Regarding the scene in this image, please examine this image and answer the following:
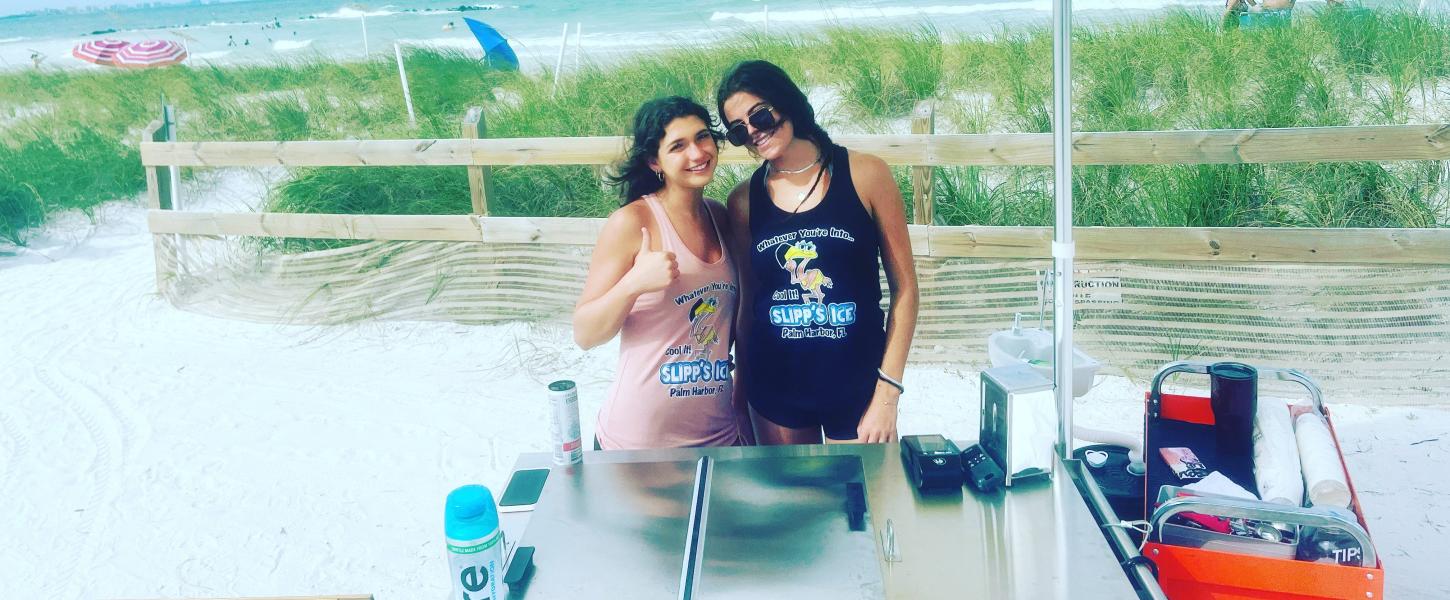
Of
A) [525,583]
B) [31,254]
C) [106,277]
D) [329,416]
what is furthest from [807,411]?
[31,254]

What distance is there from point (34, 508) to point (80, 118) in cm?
970

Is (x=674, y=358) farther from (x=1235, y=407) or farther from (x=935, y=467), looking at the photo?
(x=1235, y=407)

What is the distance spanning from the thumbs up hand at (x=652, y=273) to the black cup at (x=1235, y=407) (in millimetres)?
1240

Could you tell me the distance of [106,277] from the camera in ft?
25.1

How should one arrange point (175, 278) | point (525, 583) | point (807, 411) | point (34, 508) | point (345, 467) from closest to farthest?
point (525, 583)
point (807, 411)
point (34, 508)
point (345, 467)
point (175, 278)

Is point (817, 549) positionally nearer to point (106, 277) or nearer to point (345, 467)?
point (345, 467)

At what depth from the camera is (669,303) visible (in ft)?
7.82

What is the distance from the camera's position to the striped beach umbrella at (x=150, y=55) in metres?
13.3

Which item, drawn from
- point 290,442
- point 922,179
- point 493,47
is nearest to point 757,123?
point 922,179

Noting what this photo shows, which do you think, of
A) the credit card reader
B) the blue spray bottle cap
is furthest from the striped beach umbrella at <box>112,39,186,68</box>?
the credit card reader

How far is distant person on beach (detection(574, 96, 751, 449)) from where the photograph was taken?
2383 mm

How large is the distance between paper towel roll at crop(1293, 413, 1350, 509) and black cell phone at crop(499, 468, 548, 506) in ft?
4.92

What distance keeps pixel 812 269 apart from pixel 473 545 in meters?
1.20

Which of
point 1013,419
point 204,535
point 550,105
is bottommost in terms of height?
point 204,535
